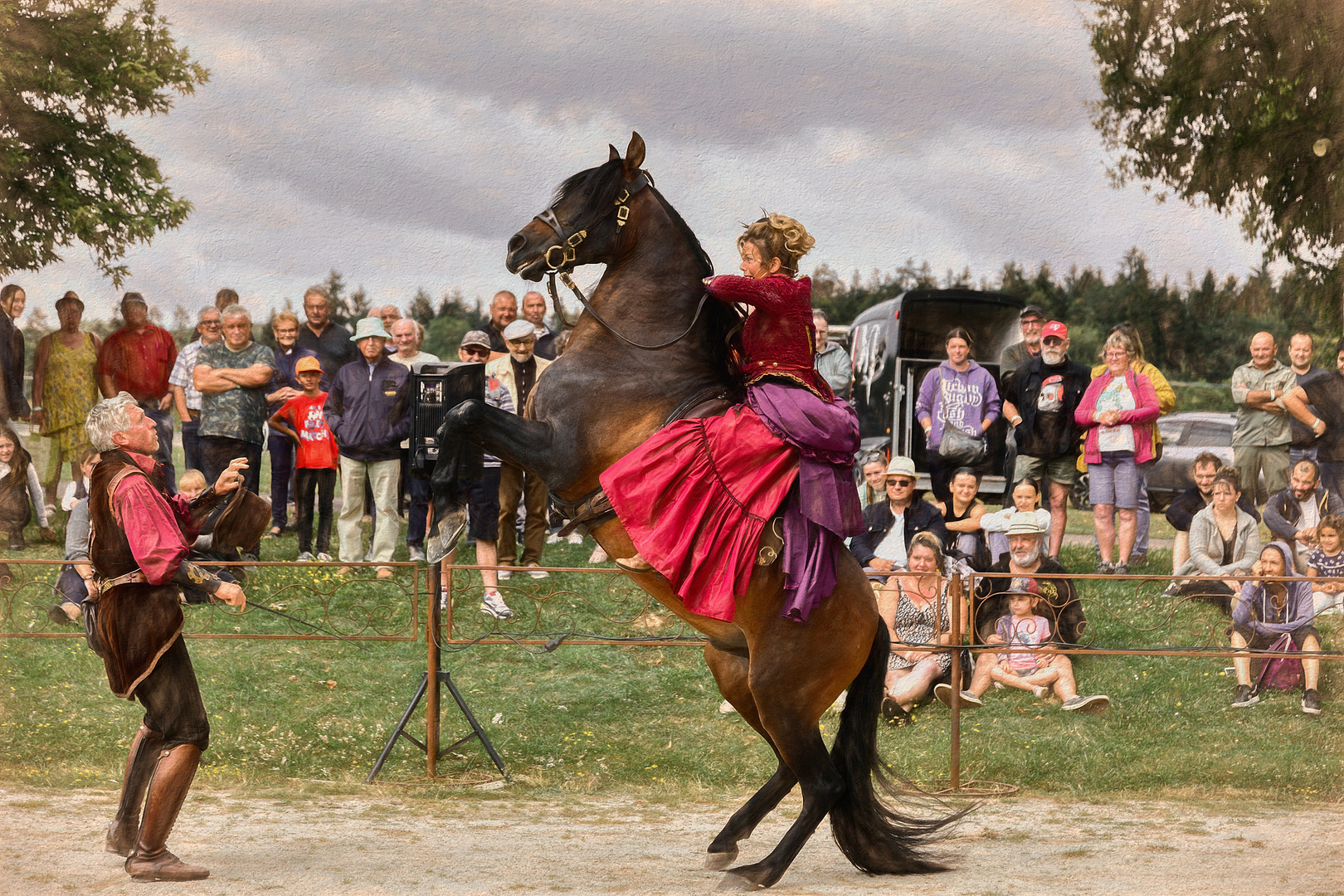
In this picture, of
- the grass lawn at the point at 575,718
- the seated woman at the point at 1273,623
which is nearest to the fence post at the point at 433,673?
the grass lawn at the point at 575,718

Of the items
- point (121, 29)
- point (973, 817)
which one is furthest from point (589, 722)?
point (121, 29)

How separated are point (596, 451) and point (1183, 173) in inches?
302

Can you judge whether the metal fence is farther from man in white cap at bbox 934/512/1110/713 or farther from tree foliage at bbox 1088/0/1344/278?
tree foliage at bbox 1088/0/1344/278

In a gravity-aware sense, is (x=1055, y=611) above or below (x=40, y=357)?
below

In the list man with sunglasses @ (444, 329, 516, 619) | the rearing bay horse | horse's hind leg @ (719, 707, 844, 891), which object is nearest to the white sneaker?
man with sunglasses @ (444, 329, 516, 619)

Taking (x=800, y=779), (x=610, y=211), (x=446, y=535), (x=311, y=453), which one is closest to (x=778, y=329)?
(x=610, y=211)

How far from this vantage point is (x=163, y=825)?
4.14m

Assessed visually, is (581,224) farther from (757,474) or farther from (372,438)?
(372,438)

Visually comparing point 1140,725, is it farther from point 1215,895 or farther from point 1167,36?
point 1167,36

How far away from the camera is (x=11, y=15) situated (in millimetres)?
9125

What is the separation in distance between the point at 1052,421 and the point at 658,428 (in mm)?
5058

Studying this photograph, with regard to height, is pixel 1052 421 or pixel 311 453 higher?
pixel 1052 421

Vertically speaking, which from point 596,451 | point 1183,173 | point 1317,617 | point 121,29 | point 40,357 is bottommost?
point 1317,617

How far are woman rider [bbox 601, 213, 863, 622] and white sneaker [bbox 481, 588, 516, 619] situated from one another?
319cm
